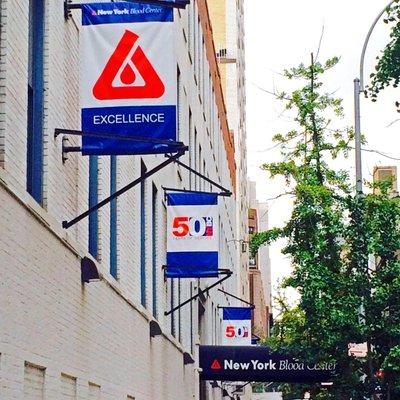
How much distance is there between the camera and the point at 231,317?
138ft

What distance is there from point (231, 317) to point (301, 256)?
18.6 metres

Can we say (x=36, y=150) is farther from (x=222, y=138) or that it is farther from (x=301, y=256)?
(x=222, y=138)

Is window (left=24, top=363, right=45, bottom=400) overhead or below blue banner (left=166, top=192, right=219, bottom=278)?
below

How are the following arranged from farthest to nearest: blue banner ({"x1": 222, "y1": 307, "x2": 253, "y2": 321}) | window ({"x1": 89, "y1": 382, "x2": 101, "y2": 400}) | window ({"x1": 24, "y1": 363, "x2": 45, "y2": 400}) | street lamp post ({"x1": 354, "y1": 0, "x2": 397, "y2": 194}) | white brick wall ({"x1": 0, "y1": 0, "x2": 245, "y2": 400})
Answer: blue banner ({"x1": 222, "y1": 307, "x2": 253, "y2": 321})
street lamp post ({"x1": 354, "y1": 0, "x2": 397, "y2": 194})
window ({"x1": 89, "y1": 382, "x2": 101, "y2": 400})
window ({"x1": 24, "y1": 363, "x2": 45, "y2": 400})
white brick wall ({"x1": 0, "y1": 0, "x2": 245, "y2": 400})

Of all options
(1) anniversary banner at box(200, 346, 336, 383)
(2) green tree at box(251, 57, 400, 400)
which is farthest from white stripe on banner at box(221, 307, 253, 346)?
(2) green tree at box(251, 57, 400, 400)

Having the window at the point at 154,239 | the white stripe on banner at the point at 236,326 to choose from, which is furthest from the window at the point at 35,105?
the white stripe on banner at the point at 236,326

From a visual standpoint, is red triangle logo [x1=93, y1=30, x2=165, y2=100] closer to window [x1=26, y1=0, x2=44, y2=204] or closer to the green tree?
window [x1=26, y1=0, x2=44, y2=204]

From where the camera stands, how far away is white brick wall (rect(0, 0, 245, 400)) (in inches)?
410

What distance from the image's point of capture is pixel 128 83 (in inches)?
464

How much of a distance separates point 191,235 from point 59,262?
973 centimetres

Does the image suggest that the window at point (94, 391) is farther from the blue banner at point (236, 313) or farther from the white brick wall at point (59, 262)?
the blue banner at point (236, 313)

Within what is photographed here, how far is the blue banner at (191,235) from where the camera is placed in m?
21.6

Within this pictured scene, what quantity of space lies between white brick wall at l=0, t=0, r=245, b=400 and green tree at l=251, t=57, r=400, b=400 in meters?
3.80

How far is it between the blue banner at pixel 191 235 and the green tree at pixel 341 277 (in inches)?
94.5
